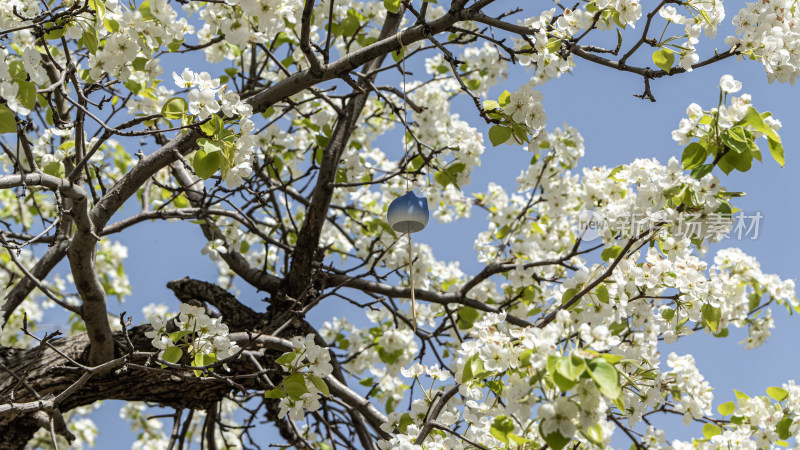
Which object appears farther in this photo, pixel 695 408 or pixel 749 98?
pixel 695 408

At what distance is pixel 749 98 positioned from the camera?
192 cm

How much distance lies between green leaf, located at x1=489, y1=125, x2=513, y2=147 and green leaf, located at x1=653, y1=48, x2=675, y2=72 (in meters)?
0.48

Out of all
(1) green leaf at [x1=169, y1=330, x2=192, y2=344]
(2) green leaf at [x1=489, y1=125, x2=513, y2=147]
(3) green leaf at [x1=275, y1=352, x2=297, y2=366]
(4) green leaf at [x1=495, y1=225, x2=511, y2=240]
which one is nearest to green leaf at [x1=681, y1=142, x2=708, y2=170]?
(2) green leaf at [x1=489, y1=125, x2=513, y2=147]

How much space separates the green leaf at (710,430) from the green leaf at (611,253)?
29.1 inches

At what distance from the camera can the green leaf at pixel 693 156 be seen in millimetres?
1978

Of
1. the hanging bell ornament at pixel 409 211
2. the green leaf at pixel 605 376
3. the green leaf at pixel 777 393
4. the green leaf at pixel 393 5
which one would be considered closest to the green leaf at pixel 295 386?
the hanging bell ornament at pixel 409 211

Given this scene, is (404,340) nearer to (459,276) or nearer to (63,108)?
(459,276)

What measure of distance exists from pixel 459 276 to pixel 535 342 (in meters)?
3.14

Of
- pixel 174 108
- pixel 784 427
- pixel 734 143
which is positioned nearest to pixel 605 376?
pixel 734 143

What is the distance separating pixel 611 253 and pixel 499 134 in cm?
56

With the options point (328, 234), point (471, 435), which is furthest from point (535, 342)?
point (328, 234)

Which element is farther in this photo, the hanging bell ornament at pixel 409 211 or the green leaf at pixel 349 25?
the green leaf at pixel 349 25

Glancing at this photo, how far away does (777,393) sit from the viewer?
2.63m

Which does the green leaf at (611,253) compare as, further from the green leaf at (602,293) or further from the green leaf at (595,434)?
the green leaf at (595,434)
